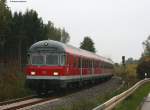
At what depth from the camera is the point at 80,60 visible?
33.5 meters

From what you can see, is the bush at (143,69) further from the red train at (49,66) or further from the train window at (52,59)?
the train window at (52,59)

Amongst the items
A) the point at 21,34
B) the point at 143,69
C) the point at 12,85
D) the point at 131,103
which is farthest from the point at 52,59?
the point at 21,34

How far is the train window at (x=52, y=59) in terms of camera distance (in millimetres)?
27672

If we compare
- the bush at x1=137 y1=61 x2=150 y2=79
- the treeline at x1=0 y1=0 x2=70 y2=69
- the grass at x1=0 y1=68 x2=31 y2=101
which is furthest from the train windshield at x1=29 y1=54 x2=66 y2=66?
the treeline at x1=0 y1=0 x2=70 y2=69

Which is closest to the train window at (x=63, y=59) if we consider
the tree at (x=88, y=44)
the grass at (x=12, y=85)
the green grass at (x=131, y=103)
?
the grass at (x=12, y=85)

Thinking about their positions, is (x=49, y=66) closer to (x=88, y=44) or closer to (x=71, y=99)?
(x=71, y=99)

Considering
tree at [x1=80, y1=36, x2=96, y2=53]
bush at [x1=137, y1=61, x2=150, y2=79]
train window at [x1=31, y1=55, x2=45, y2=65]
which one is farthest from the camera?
tree at [x1=80, y1=36, x2=96, y2=53]

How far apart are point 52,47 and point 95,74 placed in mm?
15320

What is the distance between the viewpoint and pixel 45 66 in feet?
90.5

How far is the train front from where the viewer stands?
27234 millimetres

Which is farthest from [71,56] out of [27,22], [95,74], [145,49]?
[145,49]

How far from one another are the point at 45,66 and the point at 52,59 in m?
0.60

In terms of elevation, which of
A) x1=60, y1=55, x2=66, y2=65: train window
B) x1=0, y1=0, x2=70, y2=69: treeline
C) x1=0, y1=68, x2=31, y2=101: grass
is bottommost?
x1=0, y1=68, x2=31, y2=101: grass

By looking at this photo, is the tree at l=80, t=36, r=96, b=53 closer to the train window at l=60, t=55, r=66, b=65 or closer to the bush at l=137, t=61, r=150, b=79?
the bush at l=137, t=61, r=150, b=79
